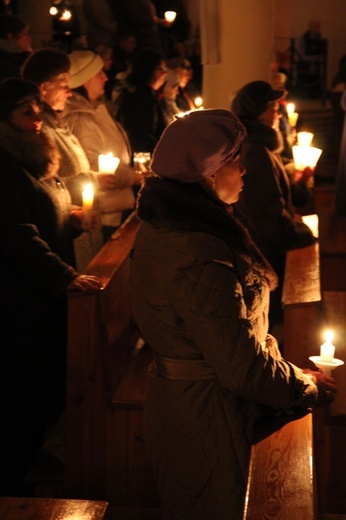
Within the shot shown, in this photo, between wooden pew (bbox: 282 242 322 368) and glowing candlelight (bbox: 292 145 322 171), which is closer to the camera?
wooden pew (bbox: 282 242 322 368)

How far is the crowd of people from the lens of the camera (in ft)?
9.71

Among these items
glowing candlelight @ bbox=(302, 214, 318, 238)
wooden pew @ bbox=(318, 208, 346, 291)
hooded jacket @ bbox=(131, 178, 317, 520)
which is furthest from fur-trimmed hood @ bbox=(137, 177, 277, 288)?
wooden pew @ bbox=(318, 208, 346, 291)

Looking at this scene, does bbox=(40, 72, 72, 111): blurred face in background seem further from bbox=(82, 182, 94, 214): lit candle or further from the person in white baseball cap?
bbox=(82, 182, 94, 214): lit candle

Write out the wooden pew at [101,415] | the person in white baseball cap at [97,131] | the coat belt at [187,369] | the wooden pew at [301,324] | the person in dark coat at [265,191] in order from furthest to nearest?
the person in white baseball cap at [97,131]
the person in dark coat at [265,191]
the wooden pew at [301,324]
the wooden pew at [101,415]
the coat belt at [187,369]

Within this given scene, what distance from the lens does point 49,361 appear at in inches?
189

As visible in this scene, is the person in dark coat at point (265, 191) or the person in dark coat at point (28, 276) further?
the person in dark coat at point (265, 191)

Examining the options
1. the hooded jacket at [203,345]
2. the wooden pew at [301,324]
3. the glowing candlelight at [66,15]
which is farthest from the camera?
the glowing candlelight at [66,15]

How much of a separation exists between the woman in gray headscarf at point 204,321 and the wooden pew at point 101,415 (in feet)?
3.53

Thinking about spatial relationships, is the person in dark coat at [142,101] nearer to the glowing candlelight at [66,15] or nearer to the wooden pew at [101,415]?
the wooden pew at [101,415]

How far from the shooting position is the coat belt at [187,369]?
308 centimetres

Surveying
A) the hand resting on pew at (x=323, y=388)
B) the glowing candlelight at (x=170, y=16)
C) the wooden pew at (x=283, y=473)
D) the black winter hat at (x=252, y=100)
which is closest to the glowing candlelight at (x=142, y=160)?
the black winter hat at (x=252, y=100)

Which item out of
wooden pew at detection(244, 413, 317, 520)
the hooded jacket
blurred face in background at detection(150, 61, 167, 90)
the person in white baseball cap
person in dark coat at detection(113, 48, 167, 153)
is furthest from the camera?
blurred face in background at detection(150, 61, 167, 90)

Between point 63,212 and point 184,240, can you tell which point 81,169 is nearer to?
point 63,212

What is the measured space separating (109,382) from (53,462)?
1.91 feet
